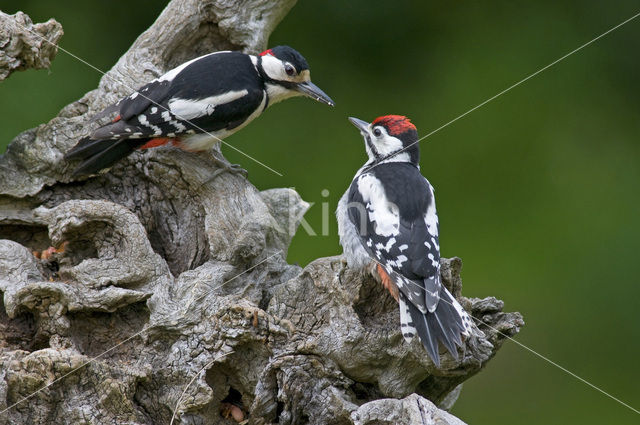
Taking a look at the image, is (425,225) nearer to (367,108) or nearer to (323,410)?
(323,410)

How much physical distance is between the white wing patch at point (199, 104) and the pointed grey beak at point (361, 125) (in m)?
0.47

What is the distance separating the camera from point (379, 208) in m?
2.79

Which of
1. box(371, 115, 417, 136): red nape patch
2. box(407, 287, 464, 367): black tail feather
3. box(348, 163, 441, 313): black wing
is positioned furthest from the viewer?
box(371, 115, 417, 136): red nape patch

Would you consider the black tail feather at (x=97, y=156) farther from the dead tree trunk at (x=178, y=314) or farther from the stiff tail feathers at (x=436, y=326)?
the stiff tail feathers at (x=436, y=326)

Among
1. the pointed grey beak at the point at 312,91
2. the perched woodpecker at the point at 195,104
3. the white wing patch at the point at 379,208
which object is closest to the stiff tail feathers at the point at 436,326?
the white wing patch at the point at 379,208

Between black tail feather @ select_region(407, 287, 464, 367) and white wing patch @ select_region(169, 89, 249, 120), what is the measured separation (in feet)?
3.84

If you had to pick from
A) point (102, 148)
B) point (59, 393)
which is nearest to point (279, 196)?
point (102, 148)

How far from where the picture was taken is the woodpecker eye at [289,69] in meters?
3.24

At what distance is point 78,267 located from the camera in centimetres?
246

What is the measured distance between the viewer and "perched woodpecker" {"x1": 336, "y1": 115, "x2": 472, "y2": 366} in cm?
227

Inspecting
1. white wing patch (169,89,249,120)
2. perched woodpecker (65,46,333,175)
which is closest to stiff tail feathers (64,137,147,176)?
perched woodpecker (65,46,333,175)

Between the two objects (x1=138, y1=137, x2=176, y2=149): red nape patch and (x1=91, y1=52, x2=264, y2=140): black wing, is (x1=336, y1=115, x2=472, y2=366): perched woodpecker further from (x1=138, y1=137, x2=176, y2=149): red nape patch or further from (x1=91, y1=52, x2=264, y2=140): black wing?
(x1=138, y1=137, x2=176, y2=149): red nape patch

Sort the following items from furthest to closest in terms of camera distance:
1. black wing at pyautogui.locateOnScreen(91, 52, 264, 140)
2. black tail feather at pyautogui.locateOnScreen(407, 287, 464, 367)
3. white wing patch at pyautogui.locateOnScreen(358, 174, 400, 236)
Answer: black wing at pyautogui.locateOnScreen(91, 52, 264, 140) → white wing patch at pyautogui.locateOnScreen(358, 174, 400, 236) → black tail feather at pyautogui.locateOnScreen(407, 287, 464, 367)

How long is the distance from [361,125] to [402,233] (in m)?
0.75
